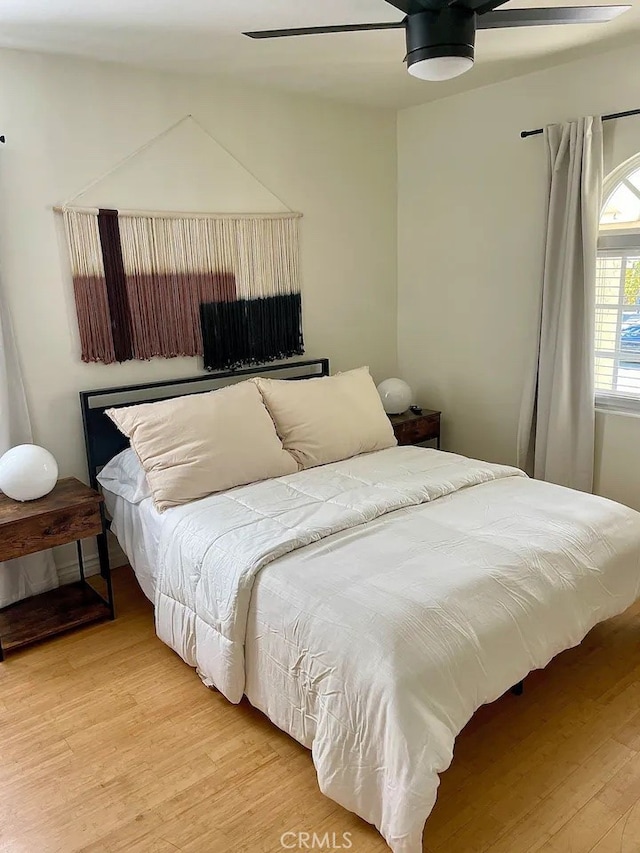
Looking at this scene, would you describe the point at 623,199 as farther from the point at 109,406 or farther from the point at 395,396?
the point at 109,406

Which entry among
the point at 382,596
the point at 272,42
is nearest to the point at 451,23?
the point at 272,42

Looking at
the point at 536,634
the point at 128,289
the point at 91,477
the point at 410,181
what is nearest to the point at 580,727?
the point at 536,634

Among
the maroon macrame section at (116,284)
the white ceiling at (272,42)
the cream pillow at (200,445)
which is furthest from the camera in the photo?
the maroon macrame section at (116,284)

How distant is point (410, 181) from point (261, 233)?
3.98 ft

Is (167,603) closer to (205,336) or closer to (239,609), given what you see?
(239,609)

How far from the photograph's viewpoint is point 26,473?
260 centimetres

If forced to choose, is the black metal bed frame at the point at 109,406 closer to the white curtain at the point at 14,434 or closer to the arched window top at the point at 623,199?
the white curtain at the point at 14,434

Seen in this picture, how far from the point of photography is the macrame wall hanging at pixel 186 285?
120 inches

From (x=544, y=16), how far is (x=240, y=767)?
8.21ft

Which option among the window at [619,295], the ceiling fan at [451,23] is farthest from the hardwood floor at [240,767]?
the ceiling fan at [451,23]

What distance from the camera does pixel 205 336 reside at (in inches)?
135

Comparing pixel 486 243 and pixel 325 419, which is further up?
pixel 486 243

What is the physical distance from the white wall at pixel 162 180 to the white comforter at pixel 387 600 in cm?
104

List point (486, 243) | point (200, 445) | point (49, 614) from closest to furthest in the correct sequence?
point (200, 445) < point (49, 614) < point (486, 243)
